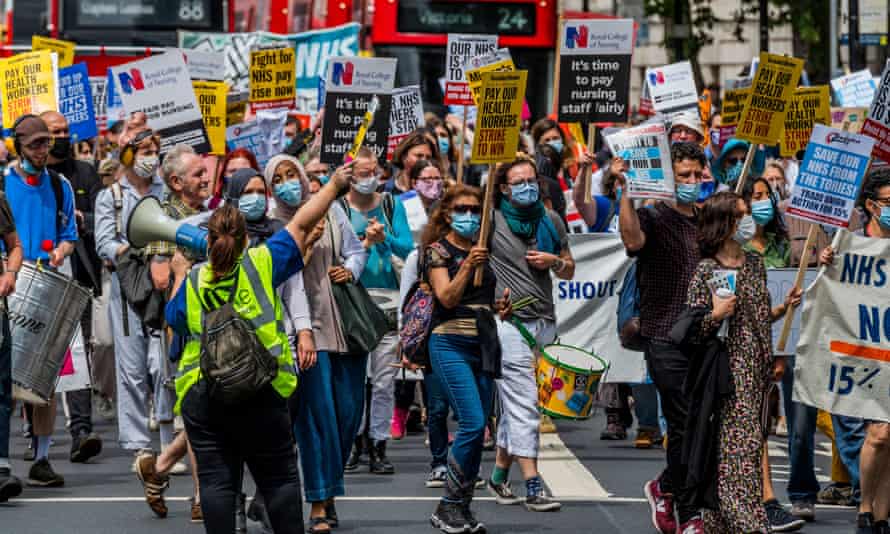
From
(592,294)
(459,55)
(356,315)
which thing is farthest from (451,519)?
(459,55)

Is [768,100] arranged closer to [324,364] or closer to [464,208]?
[464,208]

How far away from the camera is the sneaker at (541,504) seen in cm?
1029

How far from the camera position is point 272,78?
15766 mm

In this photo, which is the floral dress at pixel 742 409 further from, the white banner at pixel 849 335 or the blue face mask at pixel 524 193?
the blue face mask at pixel 524 193

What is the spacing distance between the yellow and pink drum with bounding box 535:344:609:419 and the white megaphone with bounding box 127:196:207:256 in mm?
3170

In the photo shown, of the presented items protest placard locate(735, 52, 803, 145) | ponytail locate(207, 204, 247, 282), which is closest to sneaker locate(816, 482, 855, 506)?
protest placard locate(735, 52, 803, 145)

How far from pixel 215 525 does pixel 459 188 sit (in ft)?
9.74

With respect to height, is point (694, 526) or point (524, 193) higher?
point (524, 193)

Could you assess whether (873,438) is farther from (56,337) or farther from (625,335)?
(56,337)

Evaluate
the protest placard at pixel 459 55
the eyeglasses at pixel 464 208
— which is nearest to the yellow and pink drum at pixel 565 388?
the eyeglasses at pixel 464 208

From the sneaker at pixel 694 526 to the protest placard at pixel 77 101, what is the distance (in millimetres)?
7381

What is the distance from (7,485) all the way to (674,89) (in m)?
8.04

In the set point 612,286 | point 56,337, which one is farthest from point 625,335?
point 612,286

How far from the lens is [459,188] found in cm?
997
